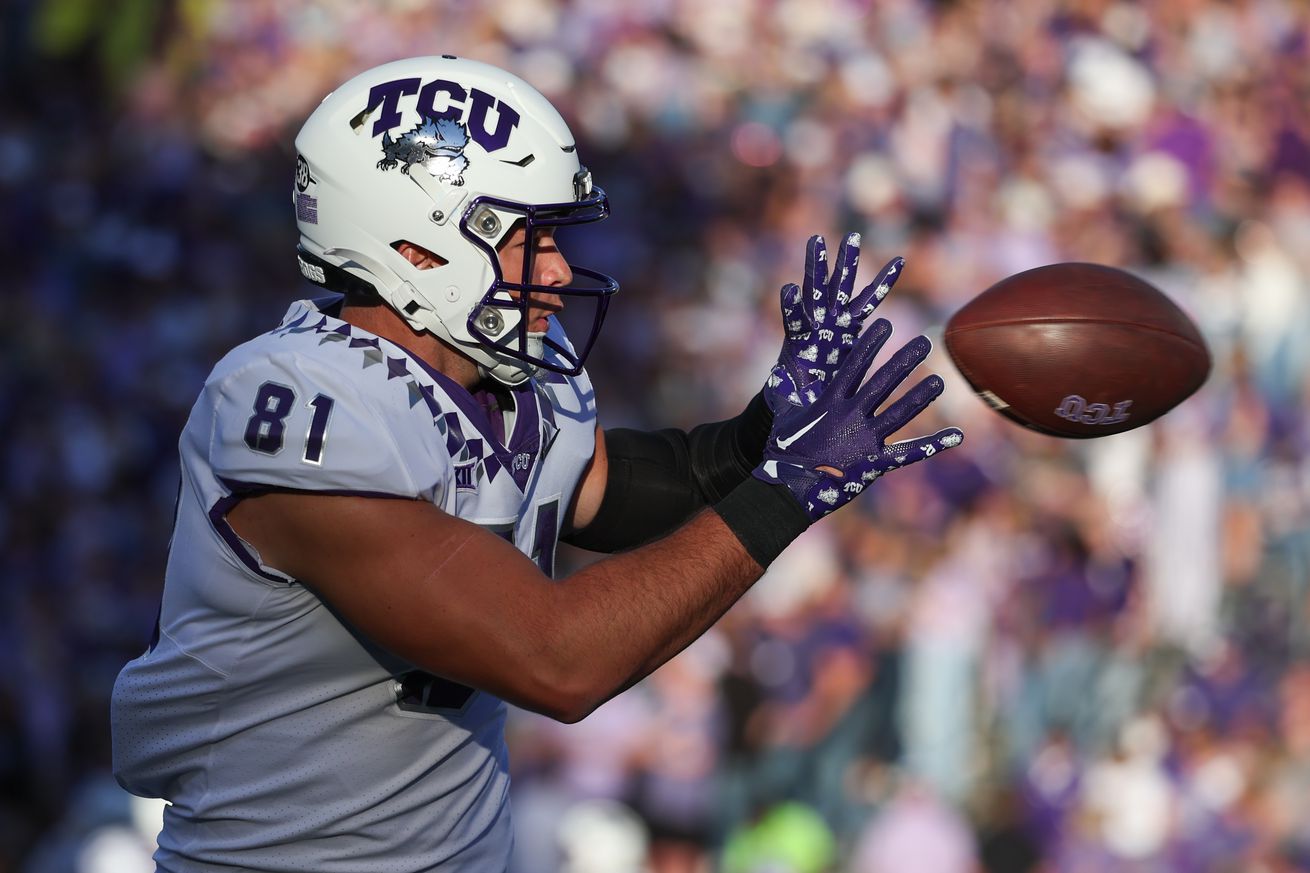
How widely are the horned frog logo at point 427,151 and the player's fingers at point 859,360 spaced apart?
24.8 inches

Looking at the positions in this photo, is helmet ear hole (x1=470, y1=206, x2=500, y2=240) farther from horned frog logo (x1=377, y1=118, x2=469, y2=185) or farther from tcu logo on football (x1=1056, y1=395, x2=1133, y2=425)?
tcu logo on football (x1=1056, y1=395, x2=1133, y2=425)

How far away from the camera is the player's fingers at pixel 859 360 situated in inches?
90.8

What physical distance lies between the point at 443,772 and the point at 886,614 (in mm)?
3294

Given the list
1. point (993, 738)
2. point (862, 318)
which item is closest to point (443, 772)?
point (862, 318)

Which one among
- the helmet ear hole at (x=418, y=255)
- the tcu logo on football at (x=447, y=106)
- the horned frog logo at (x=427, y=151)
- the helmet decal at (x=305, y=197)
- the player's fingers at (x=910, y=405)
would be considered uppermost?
the tcu logo on football at (x=447, y=106)

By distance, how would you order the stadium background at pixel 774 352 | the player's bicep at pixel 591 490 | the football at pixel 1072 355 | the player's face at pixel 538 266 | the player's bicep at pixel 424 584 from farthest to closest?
the stadium background at pixel 774 352 < the football at pixel 1072 355 < the player's bicep at pixel 591 490 < the player's face at pixel 538 266 < the player's bicep at pixel 424 584

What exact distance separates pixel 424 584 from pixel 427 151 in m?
0.67

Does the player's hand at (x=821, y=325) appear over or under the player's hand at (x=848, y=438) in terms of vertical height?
over

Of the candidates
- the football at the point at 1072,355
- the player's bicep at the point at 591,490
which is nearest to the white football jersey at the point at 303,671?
the player's bicep at the point at 591,490

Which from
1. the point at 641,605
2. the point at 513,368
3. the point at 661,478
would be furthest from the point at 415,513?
the point at 661,478

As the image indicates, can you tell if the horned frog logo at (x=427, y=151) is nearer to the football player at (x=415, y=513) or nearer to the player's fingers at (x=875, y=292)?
the football player at (x=415, y=513)

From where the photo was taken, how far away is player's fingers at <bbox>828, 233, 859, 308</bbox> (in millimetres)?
2406

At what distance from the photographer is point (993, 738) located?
5.34 meters

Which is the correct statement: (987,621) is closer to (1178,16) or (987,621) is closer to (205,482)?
(1178,16)
